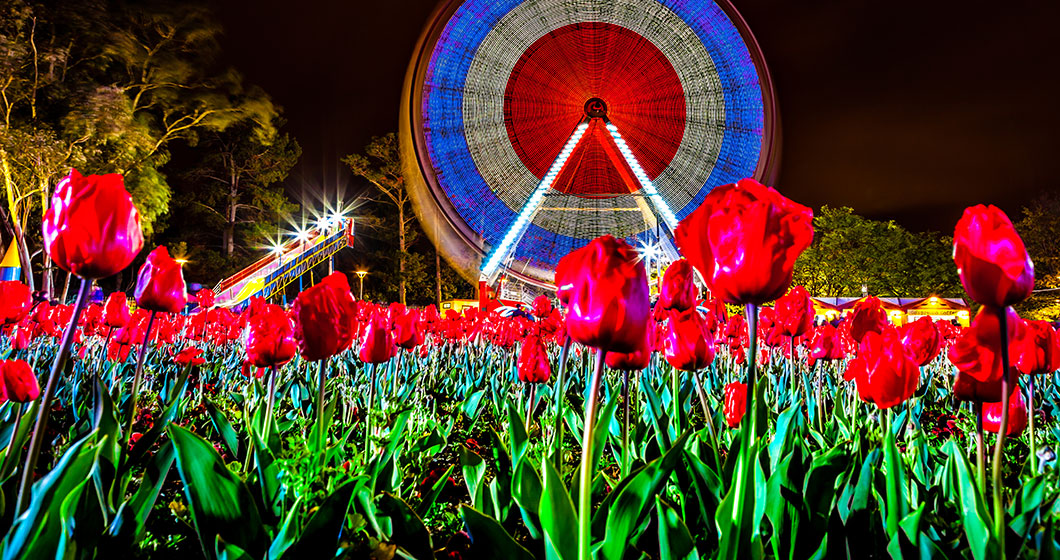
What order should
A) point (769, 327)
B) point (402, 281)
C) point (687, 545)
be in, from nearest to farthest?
point (687, 545)
point (769, 327)
point (402, 281)

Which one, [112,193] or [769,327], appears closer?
[112,193]

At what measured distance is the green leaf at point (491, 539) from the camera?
0.89m

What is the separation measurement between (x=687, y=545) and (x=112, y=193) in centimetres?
116

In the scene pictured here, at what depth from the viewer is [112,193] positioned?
103 centimetres

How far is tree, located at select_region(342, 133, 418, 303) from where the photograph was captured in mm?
31422

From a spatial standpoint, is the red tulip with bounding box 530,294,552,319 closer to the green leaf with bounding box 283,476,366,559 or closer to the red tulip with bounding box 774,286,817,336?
the red tulip with bounding box 774,286,817,336

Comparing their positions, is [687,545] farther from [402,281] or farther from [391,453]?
[402,281]

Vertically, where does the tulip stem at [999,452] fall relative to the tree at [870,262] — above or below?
below

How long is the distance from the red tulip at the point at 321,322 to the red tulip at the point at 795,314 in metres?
1.95

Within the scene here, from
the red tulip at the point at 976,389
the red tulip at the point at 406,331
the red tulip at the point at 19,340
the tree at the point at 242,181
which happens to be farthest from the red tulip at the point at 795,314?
the tree at the point at 242,181

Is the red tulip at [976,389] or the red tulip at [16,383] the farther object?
the red tulip at [16,383]

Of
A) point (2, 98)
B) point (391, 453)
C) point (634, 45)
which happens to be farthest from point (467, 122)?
point (391, 453)

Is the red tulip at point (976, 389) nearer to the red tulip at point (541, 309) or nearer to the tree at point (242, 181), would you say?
the red tulip at point (541, 309)

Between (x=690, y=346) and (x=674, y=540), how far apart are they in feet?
2.25
